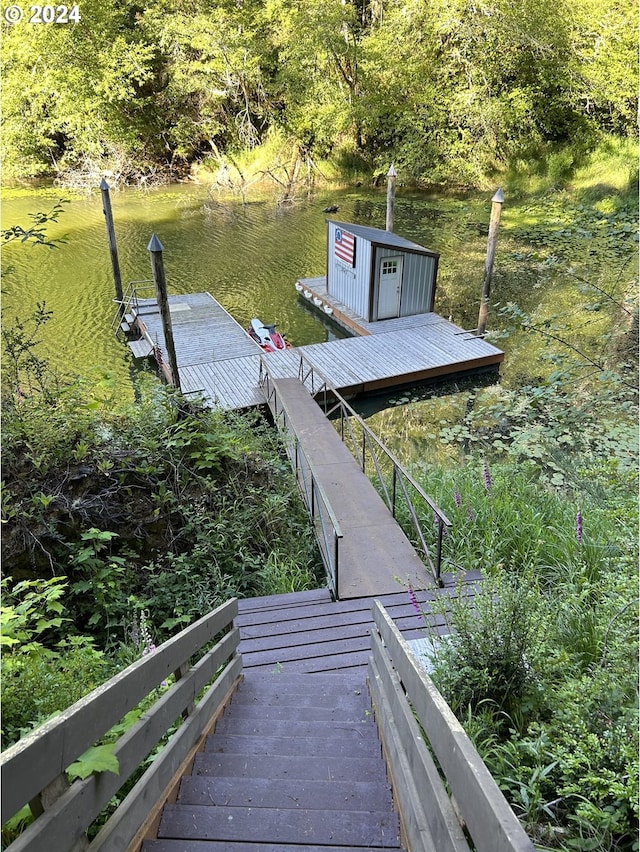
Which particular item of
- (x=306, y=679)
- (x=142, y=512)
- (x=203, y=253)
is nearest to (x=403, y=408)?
(x=142, y=512)

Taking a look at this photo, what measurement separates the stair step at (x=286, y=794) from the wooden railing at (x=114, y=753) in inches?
4.9

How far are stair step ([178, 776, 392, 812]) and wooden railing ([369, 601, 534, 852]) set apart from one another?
0.46ft

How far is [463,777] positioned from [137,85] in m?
33.4

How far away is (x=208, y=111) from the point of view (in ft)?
94.5

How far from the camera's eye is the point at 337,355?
12.5 metres

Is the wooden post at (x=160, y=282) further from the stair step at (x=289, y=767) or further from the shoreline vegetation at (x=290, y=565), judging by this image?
the stair step at (x=289, y=767)

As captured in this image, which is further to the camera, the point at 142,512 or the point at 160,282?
the point at 160,282

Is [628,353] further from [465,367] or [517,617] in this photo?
[517,617]

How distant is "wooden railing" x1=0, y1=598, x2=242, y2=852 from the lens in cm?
110

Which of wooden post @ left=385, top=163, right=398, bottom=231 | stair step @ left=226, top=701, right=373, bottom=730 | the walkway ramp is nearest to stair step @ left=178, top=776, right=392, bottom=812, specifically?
stair step @ left=226, top=701, right=373, bottom=730

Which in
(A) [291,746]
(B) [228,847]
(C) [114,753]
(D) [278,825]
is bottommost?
(A) [291,746]

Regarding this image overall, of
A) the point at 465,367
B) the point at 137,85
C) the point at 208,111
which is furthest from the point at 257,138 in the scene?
the point at 465,367

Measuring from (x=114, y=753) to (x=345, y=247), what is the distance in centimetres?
1406

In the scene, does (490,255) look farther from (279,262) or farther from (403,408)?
(279,262)
